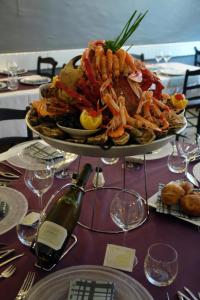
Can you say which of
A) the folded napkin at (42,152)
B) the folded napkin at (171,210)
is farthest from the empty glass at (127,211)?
the folded napkin at (42,152)

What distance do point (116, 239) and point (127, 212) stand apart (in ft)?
0.27

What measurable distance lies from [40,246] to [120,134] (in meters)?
0.32

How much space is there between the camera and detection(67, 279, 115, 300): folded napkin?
2.51ft

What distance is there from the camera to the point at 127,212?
0.99m

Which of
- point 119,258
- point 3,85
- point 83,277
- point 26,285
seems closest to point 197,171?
point 119,258

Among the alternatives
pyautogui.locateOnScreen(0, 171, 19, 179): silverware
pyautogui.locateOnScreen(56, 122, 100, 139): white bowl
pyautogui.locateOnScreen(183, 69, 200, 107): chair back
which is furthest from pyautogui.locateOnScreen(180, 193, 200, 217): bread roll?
pyautogui.locateOnScreen(183, 69, 200, 107): chair back

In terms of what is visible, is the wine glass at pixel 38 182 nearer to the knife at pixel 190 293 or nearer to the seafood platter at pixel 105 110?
the seafood platter at pixel 105 110

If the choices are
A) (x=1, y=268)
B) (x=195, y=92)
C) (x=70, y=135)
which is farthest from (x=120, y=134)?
(x=195, y=92)

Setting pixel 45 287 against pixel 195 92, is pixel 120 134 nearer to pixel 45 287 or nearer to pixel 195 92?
pixel 45 287

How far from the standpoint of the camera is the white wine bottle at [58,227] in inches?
31.1

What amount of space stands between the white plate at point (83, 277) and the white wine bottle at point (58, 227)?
0.14 feet

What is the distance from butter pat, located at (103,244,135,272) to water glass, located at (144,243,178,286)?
0.20ft

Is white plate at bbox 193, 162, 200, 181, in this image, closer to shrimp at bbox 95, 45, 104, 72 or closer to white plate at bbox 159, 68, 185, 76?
shrimp at bbox 95, 45, 104, 72

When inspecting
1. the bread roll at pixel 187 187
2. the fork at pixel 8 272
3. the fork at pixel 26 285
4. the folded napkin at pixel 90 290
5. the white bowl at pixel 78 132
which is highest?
the white bowl at pixel 78 132
